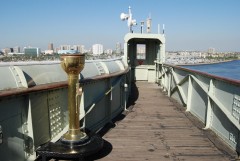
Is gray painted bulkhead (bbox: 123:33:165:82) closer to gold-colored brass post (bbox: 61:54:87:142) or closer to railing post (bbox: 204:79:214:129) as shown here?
railing post (bbox: 204:79:214:129)

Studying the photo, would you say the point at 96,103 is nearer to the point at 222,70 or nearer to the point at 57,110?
the point at 57,110

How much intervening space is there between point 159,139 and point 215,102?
4.73 ft

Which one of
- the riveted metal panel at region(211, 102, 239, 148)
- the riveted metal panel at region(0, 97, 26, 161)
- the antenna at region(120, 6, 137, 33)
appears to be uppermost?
the antenna at region(120, 6, 137, 33)

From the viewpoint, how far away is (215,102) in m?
5.03

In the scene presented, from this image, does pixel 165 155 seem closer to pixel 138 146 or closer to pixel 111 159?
pixel 138 146

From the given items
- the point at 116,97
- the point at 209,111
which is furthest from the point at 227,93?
the point at 116,97

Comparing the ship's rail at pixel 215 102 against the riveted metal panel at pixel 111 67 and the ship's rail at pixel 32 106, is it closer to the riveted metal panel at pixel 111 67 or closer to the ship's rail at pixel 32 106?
the riveted metal panel at pixel 111 67

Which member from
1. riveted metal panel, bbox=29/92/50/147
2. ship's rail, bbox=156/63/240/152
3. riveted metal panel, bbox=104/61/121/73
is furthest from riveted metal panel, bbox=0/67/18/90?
ship's rail, bbox=156/63/240/152

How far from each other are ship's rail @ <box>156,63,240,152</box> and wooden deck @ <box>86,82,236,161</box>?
22cm

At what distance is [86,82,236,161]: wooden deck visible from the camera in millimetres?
4151

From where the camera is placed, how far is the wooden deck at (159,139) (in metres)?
4.15

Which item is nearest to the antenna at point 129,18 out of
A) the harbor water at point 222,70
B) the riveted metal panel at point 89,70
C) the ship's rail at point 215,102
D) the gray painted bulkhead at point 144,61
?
the gray painted bulkhead at point 144,61

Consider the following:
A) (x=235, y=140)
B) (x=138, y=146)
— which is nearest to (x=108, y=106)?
(x=138, y=146)

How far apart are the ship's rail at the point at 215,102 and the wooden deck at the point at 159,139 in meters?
0.22
